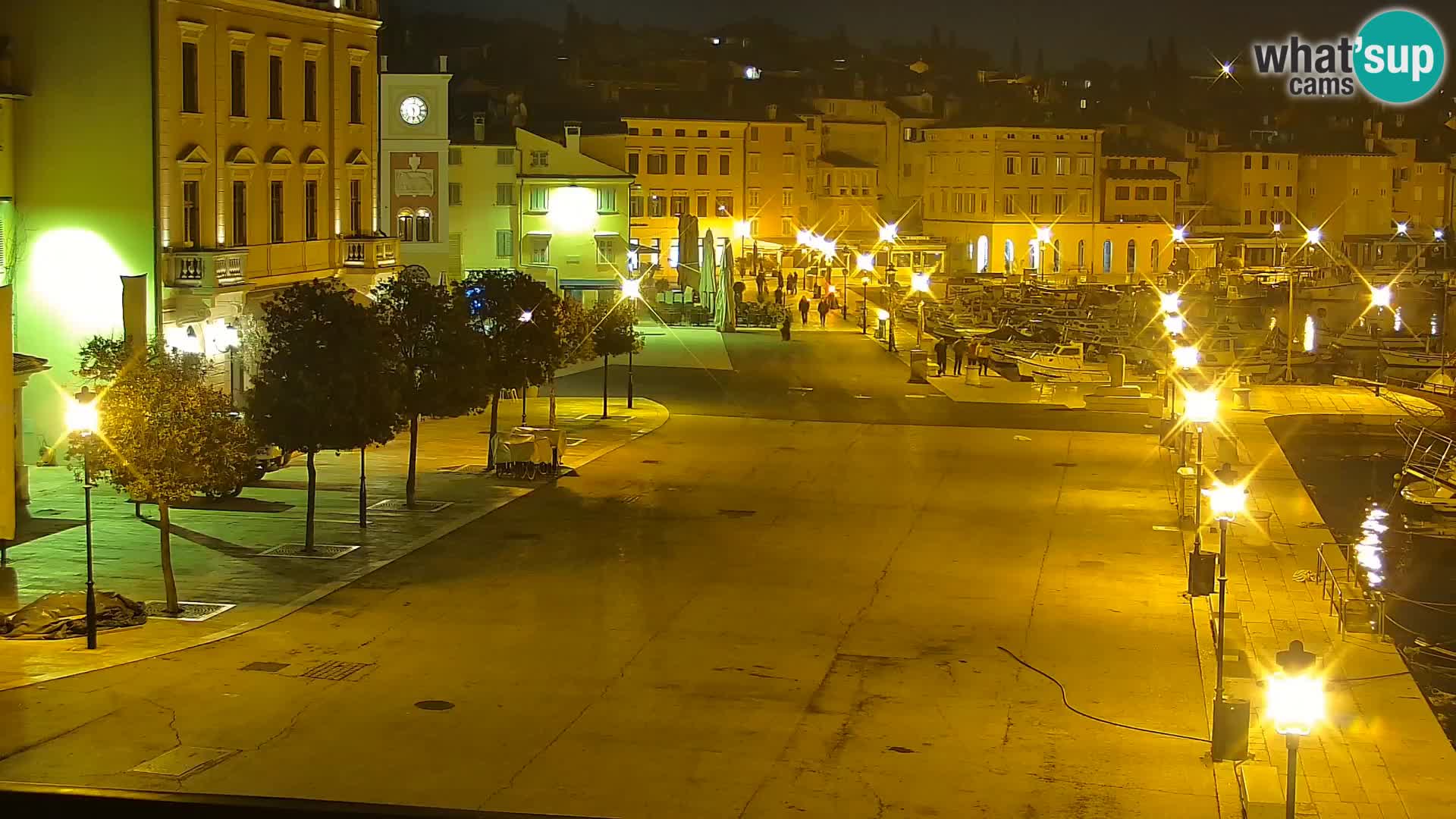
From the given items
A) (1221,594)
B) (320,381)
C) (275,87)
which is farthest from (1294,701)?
(275,87)

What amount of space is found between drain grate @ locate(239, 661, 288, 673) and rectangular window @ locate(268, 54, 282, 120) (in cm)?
2167

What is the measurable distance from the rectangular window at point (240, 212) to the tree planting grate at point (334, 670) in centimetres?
1946

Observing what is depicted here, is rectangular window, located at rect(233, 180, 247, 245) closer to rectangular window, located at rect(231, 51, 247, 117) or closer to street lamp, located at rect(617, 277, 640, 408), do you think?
rectangular window, located at rect(231, 51, 247, 117)

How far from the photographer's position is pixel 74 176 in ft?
117

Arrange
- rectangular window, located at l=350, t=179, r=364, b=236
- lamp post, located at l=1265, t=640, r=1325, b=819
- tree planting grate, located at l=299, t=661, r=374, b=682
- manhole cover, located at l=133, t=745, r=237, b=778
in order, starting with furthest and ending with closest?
rectangular window, located at l=350, t=179, r=364, b=236
tree planting grate, located at l=299, t=661, r=374, b=682
manhole cover, located at l=133, t=745, r=237, b=778
lamp post, located at l=1265, t=640, r=1325, b=819

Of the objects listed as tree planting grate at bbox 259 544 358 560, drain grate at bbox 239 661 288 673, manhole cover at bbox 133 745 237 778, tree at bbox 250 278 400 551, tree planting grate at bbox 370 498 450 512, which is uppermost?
tree at bbox 250 278 400 551

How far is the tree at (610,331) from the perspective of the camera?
44.9m

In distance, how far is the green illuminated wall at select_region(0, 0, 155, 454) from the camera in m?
35.2

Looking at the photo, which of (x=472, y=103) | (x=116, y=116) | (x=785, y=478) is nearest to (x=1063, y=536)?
(x=785, y=478)

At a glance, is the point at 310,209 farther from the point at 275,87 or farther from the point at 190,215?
the point at 190,215

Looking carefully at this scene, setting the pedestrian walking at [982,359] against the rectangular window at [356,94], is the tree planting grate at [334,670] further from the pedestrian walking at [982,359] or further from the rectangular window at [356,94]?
the pedestrian walking at [982,359]

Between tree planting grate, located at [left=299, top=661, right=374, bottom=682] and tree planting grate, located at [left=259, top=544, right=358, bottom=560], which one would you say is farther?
tree planting grate, located at [left=259, top=544, right=358, bottom=560]

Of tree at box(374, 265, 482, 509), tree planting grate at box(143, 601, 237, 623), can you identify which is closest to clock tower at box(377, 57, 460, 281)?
tree at box(374, 265, 482, 509)

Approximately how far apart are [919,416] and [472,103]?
49416 millimetres
